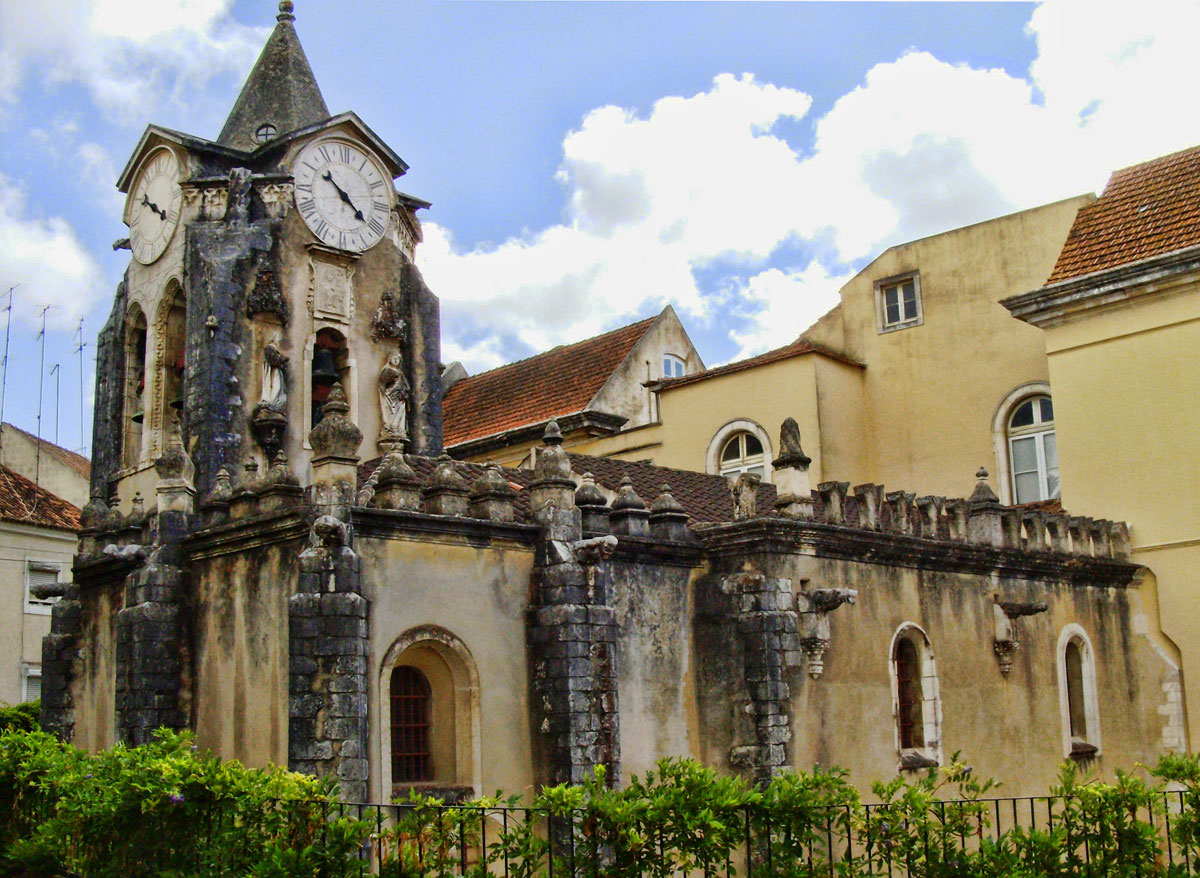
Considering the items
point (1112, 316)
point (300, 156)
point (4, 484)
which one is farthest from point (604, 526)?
point (4, 484)

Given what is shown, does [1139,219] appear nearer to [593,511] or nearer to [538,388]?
[593,511]

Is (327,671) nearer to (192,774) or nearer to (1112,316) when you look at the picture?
(192,774)

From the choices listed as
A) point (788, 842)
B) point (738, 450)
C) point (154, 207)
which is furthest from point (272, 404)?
point (788, 842)

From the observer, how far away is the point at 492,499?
14984 millimetres

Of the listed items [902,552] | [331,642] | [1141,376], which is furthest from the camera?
[1141,376]

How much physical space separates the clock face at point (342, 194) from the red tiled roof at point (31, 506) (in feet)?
44.6

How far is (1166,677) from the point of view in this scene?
21484 mm

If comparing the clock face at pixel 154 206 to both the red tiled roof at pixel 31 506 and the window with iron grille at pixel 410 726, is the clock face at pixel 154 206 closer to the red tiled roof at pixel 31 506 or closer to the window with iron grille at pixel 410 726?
the window with iron grille at pixel 410 726

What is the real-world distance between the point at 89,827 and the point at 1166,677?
16.9m

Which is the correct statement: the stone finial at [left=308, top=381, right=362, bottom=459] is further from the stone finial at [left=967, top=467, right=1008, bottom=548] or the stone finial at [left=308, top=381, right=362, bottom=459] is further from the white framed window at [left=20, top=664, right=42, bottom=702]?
the white framed window at [left=20, top=664, right=42, bottom=702]

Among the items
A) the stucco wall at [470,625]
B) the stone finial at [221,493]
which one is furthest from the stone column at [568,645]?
the stone finial at [221,493]

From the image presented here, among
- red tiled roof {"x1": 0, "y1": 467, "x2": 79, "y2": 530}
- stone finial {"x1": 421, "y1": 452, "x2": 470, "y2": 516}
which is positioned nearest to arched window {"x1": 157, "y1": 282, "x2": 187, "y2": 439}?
stone finial {"x1": 421, "y1": 452, "x2": 470, "y2": 516}

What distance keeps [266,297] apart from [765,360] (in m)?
10.6

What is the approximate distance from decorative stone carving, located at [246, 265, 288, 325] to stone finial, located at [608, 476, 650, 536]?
22.0ft
